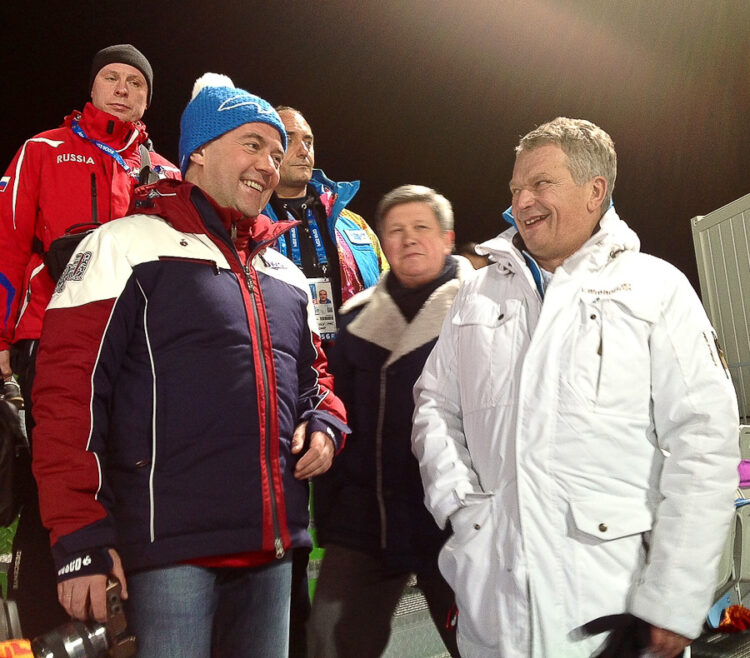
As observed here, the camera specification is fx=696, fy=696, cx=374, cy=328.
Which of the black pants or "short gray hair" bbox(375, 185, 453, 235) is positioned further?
"short gray hair" bbox(375, 185, 453, 235)

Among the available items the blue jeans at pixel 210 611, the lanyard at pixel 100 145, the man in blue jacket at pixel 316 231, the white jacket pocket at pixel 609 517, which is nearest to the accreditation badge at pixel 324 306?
the man in blue jacket at pixel 316 231

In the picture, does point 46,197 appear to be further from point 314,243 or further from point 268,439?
point 268,439

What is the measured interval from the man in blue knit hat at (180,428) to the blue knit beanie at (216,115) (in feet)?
0.27

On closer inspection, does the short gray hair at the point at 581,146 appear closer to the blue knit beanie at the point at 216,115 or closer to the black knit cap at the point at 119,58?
the blue knit beanie at the point at 216,115

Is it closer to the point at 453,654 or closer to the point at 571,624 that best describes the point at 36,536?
the point at 453,654

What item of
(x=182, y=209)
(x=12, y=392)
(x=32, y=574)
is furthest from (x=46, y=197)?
(x=32, y=574)

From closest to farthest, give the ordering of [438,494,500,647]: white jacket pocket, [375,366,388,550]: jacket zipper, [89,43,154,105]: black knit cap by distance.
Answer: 1. [438,494,500,647]: white jacket pocket
2. [375,366,388,550]: jacket zipper
3. [89,43,154,105]: black knit cap

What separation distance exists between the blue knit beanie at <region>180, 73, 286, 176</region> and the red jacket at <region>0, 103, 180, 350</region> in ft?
2.07

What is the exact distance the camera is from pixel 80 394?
131cm

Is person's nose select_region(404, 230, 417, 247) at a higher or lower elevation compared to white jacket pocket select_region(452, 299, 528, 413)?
higher

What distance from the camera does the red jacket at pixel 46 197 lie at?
2020 millimetres

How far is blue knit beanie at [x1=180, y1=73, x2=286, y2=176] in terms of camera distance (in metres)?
1.67

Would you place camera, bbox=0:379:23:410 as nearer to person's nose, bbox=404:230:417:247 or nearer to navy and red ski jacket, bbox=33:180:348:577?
navy and red ski jacket, bbox=33:180:348:577

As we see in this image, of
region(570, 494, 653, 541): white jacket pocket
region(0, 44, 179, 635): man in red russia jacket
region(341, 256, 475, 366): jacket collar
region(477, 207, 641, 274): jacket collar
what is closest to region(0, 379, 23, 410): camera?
region(0, 44, 179, 635): man in red russia jacket
